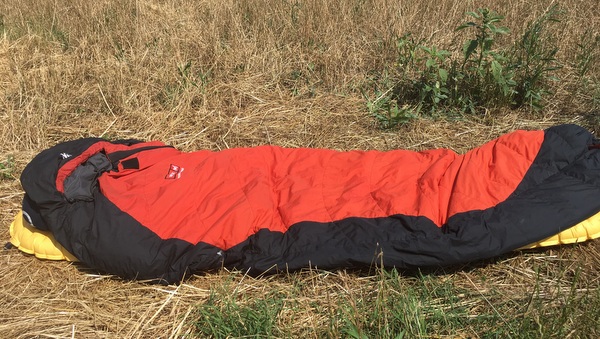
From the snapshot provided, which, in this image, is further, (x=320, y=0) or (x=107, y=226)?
(x=320, y=0)

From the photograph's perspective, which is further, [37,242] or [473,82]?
[473,82]

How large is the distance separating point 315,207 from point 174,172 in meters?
0.70

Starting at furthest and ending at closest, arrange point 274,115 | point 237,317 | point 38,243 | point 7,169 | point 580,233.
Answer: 1. point 274,115
2. point 7,169
3. point 38,243
4. point 580,233
5. point 237,317

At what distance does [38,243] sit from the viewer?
7.39ft

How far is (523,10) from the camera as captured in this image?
4.13 meters

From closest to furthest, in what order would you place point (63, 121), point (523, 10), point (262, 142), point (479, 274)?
1. point (479, 274)
2. point (262, 142)
3. point (63, 121)
4. point (523, 10)

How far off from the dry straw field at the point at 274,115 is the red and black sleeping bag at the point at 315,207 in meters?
0.12

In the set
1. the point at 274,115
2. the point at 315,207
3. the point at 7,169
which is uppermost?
the point at 315,207

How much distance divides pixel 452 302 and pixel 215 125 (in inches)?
81.3

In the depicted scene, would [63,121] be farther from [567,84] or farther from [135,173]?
[567,84]

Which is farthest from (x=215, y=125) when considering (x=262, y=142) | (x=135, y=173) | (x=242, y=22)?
(x=242, y=22)

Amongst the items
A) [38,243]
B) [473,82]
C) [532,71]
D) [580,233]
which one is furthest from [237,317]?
[532,71]

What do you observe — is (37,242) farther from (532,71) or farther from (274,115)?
(532,71)

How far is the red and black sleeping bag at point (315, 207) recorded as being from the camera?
6.35 ft
